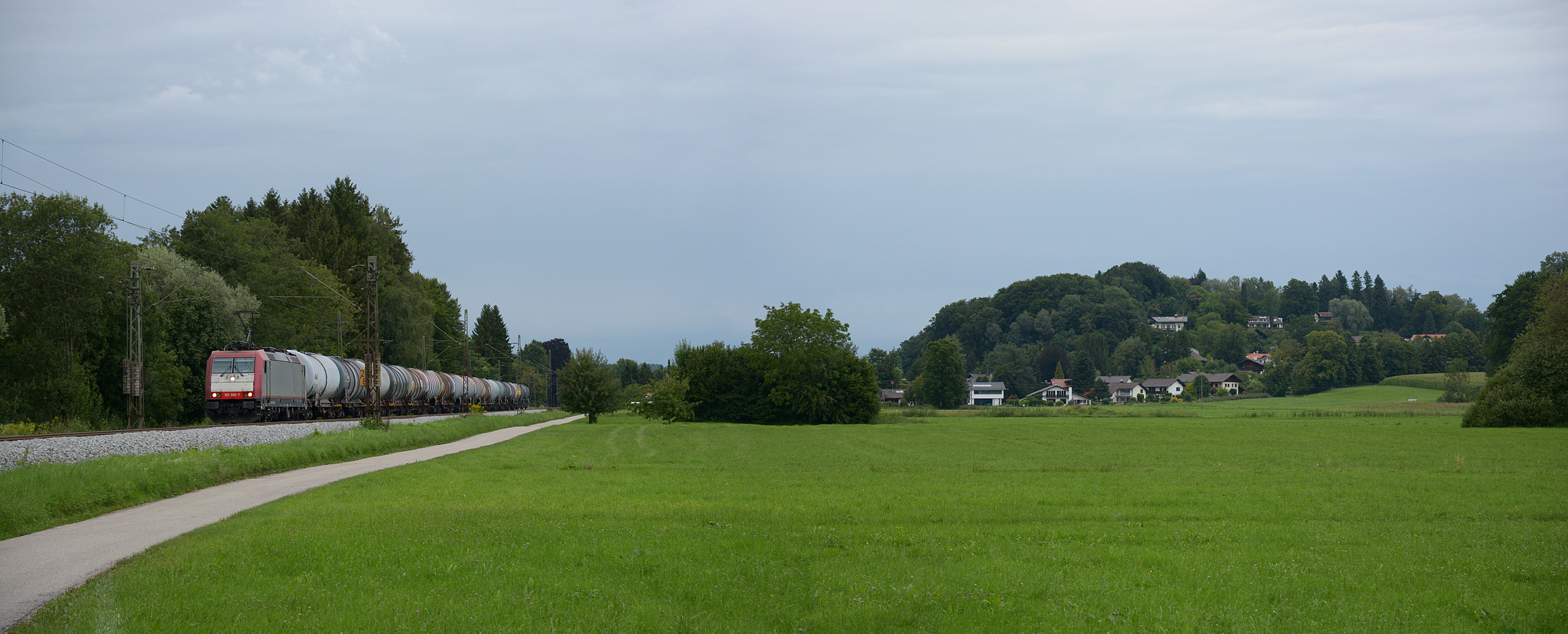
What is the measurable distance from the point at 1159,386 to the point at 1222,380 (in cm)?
1195

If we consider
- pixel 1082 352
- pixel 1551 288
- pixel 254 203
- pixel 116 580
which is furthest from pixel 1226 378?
pixel 116 580

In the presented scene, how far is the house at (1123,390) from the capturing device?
7362 inches

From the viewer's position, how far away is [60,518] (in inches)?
611

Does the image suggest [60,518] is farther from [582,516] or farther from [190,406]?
[190,406]

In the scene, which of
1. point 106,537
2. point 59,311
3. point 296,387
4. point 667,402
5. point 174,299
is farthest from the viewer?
point 667,402

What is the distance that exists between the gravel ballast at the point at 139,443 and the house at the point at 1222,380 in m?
171

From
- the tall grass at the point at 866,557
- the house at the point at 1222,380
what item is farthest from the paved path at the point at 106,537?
the house at the point at 1222,380

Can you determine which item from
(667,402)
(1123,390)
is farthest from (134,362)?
(1123,390)

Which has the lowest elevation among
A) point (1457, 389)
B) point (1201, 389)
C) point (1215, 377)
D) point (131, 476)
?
point (1201, 389)

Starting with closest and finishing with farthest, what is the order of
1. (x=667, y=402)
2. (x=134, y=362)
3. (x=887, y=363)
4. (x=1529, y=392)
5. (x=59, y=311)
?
(x=134, y=362)
(x=59, y=311)
(x=1529, y=392)
(x=667, y=402)
(x=887, y=363)

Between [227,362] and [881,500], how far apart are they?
129ft

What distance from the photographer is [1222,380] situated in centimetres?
18512

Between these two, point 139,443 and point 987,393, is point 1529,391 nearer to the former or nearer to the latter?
point 139,443

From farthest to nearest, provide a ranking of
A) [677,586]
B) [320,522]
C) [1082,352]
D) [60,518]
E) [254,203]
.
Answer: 1. [1082,352]
2. [254,203]
3. [60,518]
4. [320,522]
5. [677,586]
